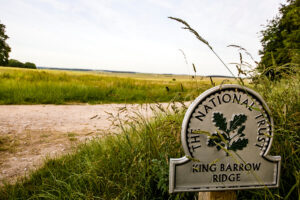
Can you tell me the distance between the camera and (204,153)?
1210 mm

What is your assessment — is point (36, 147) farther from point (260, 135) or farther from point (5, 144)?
point (260, 135)

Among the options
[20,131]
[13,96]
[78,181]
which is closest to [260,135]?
[78,181]

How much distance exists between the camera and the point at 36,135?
13.6 feet

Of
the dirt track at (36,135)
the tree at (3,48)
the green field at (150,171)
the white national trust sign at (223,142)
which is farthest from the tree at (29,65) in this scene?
the white national trust sign at (223,142)

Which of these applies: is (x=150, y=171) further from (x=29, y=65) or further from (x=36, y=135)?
(x=29, y=65)

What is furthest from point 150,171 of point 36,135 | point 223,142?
point 36,135

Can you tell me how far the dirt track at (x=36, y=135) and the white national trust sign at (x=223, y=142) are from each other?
2.22 ft

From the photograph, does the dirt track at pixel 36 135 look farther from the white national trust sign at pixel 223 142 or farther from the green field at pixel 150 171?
the white national trust sign at pixel 223 142

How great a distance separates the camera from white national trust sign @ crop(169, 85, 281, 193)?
1.18 metres

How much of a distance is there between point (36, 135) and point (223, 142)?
3927 millimetres

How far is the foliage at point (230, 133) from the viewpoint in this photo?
118 cm

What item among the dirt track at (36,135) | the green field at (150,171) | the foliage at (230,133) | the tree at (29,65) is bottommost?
the dirt track at (36,135)

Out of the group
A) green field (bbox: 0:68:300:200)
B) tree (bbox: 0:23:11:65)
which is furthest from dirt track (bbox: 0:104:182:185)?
tree (bbox: 0:23:11:65)

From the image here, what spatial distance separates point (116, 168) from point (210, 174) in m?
0.86
